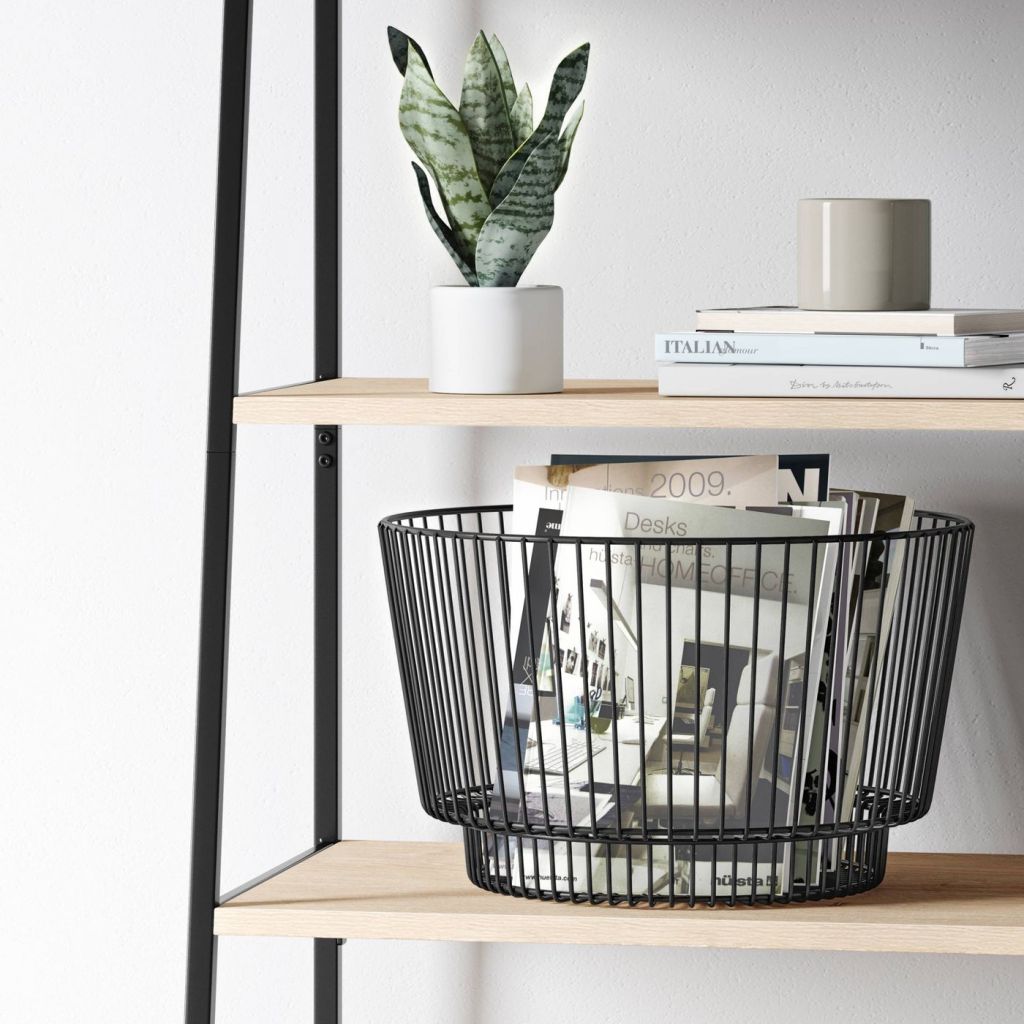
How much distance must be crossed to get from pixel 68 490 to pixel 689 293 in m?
0.49

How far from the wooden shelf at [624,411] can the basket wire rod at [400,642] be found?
4.0 inches

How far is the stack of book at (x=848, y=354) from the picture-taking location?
79 centimetres

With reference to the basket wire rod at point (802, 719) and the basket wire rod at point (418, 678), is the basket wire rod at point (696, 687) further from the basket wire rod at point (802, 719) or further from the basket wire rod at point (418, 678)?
the basket wire rod at point (418, 678)

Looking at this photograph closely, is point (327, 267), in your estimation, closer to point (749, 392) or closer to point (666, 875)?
point (749, 392)

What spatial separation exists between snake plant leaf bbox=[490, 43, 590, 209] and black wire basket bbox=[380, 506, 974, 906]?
A: 202mm

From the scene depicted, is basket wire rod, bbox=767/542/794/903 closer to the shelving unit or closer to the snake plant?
the shelving unit

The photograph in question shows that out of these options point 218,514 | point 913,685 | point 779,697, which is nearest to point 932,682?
point 913,685

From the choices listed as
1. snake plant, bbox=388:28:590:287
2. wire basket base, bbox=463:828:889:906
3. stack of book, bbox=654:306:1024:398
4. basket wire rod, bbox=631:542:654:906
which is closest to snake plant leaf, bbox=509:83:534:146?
snake plant, bbox=388:28:590:287

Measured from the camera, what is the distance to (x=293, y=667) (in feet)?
3.67

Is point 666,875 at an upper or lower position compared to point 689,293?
lower

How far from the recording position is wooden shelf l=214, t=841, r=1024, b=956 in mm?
820

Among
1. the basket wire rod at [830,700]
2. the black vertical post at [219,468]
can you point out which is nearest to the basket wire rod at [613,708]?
the basket wire rod at [830,700]

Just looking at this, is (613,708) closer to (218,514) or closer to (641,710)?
(641,710)

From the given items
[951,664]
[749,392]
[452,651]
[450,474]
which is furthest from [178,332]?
[951,664]
